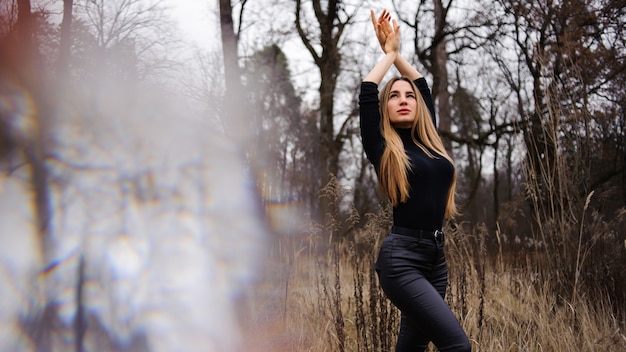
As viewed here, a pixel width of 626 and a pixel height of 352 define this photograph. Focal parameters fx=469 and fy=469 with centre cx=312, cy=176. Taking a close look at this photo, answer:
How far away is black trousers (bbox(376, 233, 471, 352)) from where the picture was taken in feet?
5.71

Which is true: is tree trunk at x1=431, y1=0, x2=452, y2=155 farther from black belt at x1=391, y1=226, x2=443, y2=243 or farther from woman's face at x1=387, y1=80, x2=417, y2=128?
black belt at x1=391, y1=226, x2=443, y2=243

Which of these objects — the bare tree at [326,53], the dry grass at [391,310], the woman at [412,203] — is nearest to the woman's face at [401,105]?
the woman at [412,203]

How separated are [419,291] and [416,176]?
1.51ft

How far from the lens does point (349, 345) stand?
126 inches

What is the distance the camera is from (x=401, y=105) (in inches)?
80.8

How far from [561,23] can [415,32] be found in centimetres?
405

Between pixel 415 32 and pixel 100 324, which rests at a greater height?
pixel 415 32

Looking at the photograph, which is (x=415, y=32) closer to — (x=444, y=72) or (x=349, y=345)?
(x=444, y=72)

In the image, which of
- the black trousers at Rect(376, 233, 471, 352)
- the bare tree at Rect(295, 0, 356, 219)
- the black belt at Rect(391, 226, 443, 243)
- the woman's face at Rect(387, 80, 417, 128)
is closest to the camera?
the black trousers at Rect(376, 233, 471, 352)

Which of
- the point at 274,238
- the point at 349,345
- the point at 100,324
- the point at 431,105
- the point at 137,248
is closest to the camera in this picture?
the point at 431,105

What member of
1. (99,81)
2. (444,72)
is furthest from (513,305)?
(444,72)

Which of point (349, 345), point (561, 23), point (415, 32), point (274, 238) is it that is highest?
point (415, 32)

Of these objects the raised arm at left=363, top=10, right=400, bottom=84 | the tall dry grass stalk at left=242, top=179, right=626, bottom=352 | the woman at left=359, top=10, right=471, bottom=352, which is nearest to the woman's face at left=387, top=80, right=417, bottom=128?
the woman at left=359, top=10, right=471, bottom=352

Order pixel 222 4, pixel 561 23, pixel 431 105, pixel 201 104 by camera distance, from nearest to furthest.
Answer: pixel 431 105
pixel 201 104
pixel 561 23
pixel 222 4
